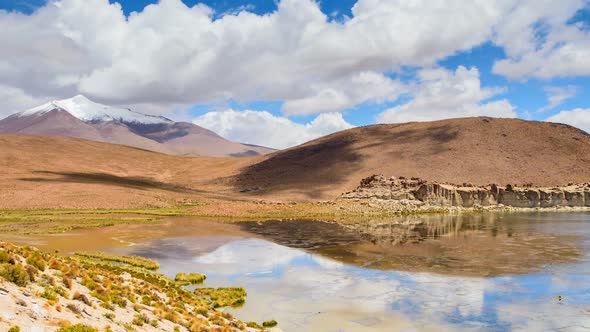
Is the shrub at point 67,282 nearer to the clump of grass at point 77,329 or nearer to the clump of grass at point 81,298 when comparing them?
the clump of grass at point 81,298

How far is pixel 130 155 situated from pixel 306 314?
594 feet

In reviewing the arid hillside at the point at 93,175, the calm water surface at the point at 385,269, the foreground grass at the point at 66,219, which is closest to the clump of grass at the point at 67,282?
the calm water surface at the point at 385,269

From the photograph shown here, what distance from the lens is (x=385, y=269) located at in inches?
1297

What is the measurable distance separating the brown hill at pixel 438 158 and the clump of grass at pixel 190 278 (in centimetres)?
8337

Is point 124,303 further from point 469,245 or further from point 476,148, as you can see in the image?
point 476,148

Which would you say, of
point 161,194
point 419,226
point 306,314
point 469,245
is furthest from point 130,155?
point 306,314

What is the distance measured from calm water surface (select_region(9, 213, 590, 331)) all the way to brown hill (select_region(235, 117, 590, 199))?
64232mm

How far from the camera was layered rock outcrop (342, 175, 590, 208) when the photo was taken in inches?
3398

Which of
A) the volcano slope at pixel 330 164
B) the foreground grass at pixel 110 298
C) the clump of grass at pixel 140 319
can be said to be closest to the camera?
the foreground grass at pixel 110 298

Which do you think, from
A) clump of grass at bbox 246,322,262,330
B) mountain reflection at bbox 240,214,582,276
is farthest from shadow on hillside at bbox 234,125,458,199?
clump of grass at bbox 246,322,262,330

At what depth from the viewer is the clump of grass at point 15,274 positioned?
Result: 46.9 feet

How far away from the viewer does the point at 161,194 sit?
A: 100 m

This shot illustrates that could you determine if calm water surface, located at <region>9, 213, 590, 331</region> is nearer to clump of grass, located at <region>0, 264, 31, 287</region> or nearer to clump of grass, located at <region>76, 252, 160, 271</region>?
clump of grass, located at <region>76, 252, 160, 271</region>

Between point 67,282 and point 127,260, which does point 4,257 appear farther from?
point 127,260
